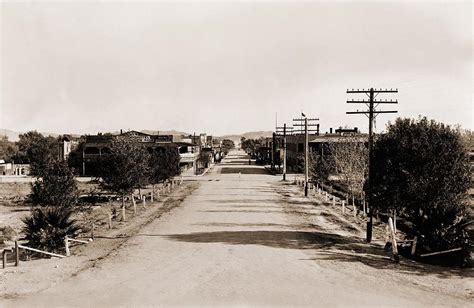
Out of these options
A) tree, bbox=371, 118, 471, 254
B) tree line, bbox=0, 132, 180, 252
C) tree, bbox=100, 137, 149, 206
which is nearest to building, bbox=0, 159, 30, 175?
tree line, bbox=0, 132, 180, 252

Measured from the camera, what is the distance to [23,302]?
1336cm

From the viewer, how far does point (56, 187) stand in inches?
990

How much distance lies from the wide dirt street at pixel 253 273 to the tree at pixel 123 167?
697cm

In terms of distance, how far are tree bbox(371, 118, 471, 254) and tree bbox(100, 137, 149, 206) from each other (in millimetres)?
19097

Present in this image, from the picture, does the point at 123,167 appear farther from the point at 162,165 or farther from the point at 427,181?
the point at 427,181

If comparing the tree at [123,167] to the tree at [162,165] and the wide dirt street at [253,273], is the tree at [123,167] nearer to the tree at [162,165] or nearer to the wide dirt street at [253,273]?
the wide dirt street at [253,273]

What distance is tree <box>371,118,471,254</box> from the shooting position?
66.4 ft

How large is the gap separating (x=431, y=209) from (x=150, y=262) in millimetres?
12327

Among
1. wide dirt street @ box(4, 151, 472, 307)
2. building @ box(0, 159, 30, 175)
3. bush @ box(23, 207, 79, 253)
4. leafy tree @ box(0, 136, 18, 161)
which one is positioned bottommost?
wide dirt street @ box(4, 151, 472, 307)

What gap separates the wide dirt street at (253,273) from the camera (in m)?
13.6

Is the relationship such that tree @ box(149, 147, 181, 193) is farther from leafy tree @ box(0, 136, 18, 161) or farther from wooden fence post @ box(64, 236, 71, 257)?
leafy tree @ box(0, 136, 18, 161)

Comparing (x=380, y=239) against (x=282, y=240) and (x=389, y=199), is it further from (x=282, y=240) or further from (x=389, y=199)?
(x=282, y=240)

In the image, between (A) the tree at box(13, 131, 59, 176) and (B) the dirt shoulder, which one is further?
(A) the tree at box(13, 131, 59, 176)

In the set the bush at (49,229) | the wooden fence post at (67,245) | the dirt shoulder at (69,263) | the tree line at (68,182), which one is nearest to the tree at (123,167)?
the tree line at (68,182)
